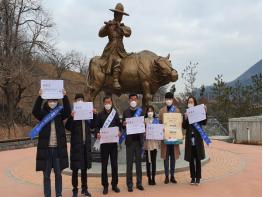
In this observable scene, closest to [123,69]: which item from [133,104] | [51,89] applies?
[133,104]

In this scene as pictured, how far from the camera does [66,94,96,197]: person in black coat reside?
6.37 m

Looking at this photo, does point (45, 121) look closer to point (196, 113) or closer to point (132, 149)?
point (132, 149)

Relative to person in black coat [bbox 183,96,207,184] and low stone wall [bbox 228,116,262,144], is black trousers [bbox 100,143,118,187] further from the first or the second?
low stone wall [bbox 228,116,262,144]

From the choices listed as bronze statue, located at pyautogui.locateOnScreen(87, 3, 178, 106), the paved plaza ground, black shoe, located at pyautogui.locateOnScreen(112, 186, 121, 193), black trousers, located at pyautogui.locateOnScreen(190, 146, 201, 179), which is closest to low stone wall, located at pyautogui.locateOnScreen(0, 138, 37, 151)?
the paved plaza ground

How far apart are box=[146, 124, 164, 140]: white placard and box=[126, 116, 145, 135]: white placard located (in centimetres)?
29

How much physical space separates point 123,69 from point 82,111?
4323mm

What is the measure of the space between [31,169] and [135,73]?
4165 millimetres

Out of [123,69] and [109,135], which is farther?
[123,69]

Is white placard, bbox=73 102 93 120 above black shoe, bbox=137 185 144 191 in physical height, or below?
above

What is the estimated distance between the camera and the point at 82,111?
6395 millimetres

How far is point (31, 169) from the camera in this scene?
1006cm

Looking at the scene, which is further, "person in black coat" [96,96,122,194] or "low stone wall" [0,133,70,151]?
"low stone wall" [0,133,70,151]

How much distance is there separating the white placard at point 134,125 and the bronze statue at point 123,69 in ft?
11.5

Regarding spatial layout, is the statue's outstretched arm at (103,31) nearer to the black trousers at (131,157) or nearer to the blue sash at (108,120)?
the blue sash at (108,120)
